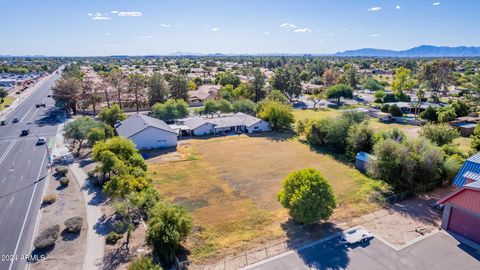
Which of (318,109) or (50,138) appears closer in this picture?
(50,138)

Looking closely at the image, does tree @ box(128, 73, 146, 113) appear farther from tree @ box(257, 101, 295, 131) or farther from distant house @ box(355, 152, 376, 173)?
distant house @ box(355, 152, 376, 173)

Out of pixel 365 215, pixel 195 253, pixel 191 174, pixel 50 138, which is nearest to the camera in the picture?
pixel 195 253

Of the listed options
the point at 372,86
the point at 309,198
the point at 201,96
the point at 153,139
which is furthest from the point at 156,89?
the point at 372,86

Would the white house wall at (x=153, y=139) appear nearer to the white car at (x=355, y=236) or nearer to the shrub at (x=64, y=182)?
the shrub at (x=64, y=182)

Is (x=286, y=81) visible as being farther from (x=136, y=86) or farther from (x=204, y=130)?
(x=136, y=86)

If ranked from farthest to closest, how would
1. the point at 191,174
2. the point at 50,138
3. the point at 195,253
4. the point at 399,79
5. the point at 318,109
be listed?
1. the point at 399,79
2. the point at 318,109
3. the point at 50,138
4. the point at 191,174
5. the point at 195,253

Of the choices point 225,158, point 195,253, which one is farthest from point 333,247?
point 225,158

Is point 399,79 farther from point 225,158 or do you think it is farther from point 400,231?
point 400,231
